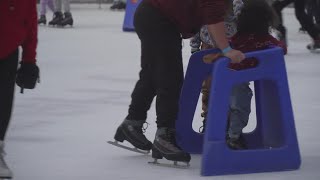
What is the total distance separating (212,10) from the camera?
378 centimetres

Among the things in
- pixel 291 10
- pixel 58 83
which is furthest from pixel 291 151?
pixel 291 10

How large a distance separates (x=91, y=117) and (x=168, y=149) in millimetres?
1621

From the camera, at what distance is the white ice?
402cm

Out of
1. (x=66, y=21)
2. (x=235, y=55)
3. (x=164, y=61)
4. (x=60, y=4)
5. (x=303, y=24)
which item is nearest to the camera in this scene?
(x=235, y=55)

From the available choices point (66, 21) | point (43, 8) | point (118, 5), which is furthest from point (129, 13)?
point (118, 5)

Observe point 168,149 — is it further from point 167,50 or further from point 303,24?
point 303,24

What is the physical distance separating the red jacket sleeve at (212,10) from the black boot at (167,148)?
23.4 inches

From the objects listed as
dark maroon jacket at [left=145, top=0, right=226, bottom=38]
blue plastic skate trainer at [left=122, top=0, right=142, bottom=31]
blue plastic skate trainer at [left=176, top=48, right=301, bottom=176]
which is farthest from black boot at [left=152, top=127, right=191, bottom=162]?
blue plastic skate trainer at [left=122, top=0, right=142, bottom=31]

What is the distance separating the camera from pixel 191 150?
14.6 ft

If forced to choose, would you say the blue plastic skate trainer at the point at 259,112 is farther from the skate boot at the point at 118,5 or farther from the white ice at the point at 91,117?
the skate boot at the point at 118,5

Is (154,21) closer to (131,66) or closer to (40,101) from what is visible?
(40,101)

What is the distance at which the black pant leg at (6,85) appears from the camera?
362 centimetres

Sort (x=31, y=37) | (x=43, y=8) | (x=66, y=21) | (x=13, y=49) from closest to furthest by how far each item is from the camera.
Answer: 1. (x=13, y=49)
2. (x=31, y=37)
3. (x=66, y=21)
4. (x=43, y=8)

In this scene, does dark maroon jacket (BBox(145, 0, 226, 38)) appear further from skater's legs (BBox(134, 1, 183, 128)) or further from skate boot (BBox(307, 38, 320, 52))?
skate boot (BBox(307, 38, 320, 52))
